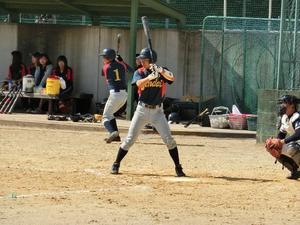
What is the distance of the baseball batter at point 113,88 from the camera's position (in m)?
15.6

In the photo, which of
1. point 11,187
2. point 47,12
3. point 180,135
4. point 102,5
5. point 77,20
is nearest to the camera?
point 11,187

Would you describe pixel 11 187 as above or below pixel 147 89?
below

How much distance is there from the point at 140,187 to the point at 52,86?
11.0 metres

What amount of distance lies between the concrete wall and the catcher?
10.6 meters

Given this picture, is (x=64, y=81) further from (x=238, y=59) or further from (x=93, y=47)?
(x=238, y=59)

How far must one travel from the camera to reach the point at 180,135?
18.3m

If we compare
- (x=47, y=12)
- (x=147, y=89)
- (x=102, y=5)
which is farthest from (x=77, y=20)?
(x=147, y=89)

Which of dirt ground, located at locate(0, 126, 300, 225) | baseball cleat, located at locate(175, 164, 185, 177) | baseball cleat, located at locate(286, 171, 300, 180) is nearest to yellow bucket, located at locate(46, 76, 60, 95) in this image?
dirt ground, located at locate(0, 126, 300, 225)

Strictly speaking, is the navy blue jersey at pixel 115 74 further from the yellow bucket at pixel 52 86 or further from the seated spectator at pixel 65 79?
the seated spectator at pixel 65 79

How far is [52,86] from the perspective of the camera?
2081 centimetres

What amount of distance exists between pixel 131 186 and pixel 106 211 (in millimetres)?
1776

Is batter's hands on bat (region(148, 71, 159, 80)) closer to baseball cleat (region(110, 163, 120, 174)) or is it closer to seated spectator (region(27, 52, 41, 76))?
baseball cleat (region(110, 163, 120, 174))

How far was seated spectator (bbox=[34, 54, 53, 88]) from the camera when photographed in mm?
21812

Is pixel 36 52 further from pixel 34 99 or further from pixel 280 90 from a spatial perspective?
pixel 280 90
